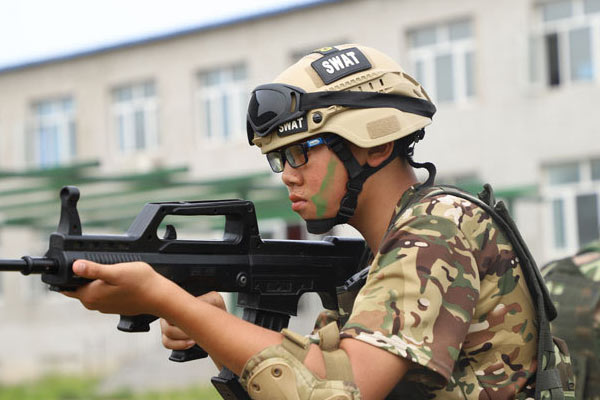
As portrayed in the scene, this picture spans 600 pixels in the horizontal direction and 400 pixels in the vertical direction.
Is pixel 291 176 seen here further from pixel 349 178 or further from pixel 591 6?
pixel 591 6

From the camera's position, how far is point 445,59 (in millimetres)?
21938

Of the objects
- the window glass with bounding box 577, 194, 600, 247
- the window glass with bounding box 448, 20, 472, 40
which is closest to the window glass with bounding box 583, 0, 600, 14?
the window glass with bounding box 448, 20, 472, 40

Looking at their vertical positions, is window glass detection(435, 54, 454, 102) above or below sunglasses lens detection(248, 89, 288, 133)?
above

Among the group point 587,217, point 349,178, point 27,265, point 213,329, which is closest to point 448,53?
point 587,217

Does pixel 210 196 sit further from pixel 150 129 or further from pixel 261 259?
pixel 261 259

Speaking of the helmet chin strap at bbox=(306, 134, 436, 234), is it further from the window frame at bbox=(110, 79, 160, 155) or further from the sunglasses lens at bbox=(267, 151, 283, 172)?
the window frame at bbox=(110, 79, 160, 155)

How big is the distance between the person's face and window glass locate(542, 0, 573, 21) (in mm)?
18626

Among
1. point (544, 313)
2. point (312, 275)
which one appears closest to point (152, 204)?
point (312, 275)

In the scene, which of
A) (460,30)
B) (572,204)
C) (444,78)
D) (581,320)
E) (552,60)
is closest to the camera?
(581,320)

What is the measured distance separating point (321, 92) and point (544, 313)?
80 cm

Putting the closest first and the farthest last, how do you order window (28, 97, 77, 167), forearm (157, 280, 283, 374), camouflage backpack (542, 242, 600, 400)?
1. forearm (157, 280, 283, 374)
2. camouflage backpack (542, 242, 600, 400)
3. window (28, 97, 77, 167)

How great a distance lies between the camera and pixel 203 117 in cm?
2567

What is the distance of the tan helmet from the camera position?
113 inches

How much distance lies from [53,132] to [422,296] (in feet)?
87.2
